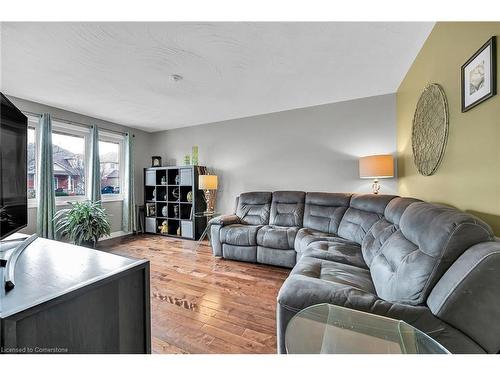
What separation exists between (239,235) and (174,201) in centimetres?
208

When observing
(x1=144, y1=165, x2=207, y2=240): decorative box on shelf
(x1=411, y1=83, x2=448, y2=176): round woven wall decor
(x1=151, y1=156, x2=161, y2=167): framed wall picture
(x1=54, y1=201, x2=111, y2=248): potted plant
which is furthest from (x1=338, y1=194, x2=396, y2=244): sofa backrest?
(x1=151, y1=156, x2=161, y2=167): framed wall picture

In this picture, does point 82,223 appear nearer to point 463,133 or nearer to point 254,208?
point 254,208

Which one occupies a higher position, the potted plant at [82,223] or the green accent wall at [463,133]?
the green accent wall at [463,133]

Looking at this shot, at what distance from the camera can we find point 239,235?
2.99 meters

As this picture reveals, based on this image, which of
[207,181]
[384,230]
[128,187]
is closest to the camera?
[384,230]

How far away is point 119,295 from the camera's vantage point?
2.98ft

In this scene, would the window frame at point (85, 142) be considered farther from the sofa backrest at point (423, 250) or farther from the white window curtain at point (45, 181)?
the sofa backrest at point (423, 250)

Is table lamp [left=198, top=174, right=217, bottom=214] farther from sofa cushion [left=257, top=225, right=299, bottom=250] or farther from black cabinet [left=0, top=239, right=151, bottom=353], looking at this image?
black cabinet [left=0, top=239, right=151, bottom=353]

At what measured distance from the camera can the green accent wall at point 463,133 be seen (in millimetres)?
1125

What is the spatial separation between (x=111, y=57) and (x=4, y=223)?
67.8 inches

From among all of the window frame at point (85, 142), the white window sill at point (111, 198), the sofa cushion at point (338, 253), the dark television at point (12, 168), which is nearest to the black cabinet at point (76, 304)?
the dark television at point (12, 168)

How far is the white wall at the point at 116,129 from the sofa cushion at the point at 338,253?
3752 mm

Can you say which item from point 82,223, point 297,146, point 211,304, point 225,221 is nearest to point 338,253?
point 211,304
